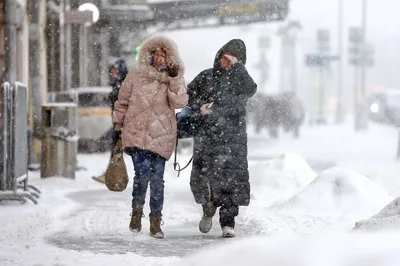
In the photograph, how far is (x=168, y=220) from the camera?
10.1 metres

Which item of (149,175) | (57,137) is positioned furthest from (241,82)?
(57,137)

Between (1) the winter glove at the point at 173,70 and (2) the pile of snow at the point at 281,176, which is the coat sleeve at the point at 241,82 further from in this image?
(2) the pile of snow at the point at 281,176

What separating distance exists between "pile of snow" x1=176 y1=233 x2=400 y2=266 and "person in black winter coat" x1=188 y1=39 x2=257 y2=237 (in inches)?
96.4

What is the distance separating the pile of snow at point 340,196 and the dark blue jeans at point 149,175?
259cm

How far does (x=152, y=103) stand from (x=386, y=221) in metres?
2.30

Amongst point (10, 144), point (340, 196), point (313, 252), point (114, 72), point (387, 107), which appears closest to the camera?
point (313, 252)

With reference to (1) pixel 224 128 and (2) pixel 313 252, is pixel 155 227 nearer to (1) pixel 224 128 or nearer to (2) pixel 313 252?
(1) pixel 224 128

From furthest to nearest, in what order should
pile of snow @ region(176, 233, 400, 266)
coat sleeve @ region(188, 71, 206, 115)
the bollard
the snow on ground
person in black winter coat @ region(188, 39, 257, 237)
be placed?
the bollard
coat sleeve @ region(188, 71, 206, 115)
person in black winter coat @ region(188, 39, 257, 237)
the snow on ground
pile of snow @ region(176, 233, 400, 266)

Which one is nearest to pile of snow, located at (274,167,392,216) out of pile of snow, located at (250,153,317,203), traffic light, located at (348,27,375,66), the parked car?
pile of snow, located at (250,153,317,203)

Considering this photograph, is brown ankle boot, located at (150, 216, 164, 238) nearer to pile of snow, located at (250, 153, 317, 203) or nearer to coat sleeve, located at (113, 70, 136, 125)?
coat sleeve, located at (113, 70, 136, 125)

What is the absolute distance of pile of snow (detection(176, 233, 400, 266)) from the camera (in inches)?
200

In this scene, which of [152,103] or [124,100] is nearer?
[152,103]

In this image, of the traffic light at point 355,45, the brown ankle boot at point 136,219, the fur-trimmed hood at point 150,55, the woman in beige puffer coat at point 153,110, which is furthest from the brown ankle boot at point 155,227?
the traffic light at point 355,45

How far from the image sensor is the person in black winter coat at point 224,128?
863 cm
